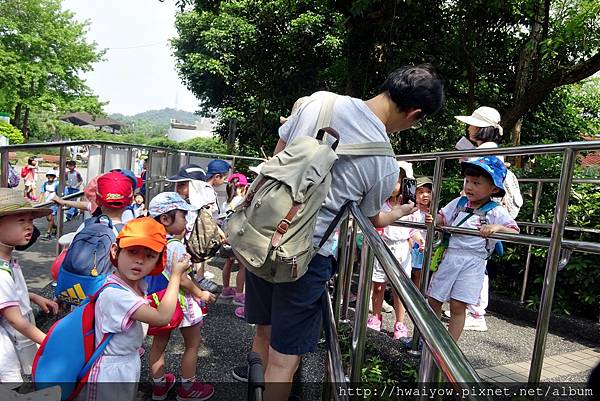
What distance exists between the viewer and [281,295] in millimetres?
1938

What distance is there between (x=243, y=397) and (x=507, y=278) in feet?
11.7

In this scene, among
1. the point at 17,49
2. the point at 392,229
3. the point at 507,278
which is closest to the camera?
the point at 392,229

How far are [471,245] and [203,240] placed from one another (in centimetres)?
192

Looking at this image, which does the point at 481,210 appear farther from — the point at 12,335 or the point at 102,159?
the point at 102,159

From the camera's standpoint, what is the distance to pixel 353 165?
1907 mm

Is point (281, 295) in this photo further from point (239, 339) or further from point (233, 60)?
point (233, 60)

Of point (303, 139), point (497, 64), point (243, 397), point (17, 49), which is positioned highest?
point (17, 49)

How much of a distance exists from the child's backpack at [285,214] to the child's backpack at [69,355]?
73 centimetres

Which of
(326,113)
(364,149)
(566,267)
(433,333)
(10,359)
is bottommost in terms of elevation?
(10,359)

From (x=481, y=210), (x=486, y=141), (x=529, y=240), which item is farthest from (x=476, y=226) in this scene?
(x=486, y=141)

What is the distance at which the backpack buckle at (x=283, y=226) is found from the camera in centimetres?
169

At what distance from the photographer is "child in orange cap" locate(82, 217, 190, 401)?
1973 mm

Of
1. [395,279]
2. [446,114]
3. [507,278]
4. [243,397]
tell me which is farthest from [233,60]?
[395,279]

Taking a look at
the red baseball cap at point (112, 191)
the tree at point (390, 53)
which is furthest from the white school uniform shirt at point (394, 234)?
the tree at point (390, 53)
